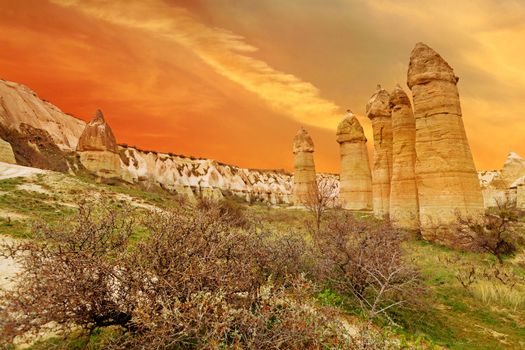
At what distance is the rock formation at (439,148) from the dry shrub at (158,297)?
16935 millimetres

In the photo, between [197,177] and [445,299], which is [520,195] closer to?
[445,299]

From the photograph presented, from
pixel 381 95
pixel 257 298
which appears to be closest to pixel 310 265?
pixel 257 298

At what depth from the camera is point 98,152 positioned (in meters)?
42.4

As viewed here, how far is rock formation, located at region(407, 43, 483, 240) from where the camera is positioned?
742 inches

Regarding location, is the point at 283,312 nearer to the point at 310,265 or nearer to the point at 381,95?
the point at 310,265

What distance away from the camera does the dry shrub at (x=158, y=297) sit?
3.66m

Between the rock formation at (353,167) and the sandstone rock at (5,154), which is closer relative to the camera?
the sandstone rock at (5,154)

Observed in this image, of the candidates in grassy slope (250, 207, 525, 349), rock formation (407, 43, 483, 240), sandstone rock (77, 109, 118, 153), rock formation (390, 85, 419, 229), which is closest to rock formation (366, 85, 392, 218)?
rock formation (390, 85, 419, 229)

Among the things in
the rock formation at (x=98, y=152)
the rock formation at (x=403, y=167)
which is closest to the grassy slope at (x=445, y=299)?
the rock formation at (x=403, y=167)

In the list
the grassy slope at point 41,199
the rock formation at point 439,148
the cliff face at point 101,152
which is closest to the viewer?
the grassy slope at point 41,199

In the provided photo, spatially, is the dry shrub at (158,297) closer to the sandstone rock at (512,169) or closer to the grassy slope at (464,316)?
the grassy slope at (464,316)

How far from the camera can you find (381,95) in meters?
31.4

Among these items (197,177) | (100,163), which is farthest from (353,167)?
(197,177)

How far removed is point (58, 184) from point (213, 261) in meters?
22.4
